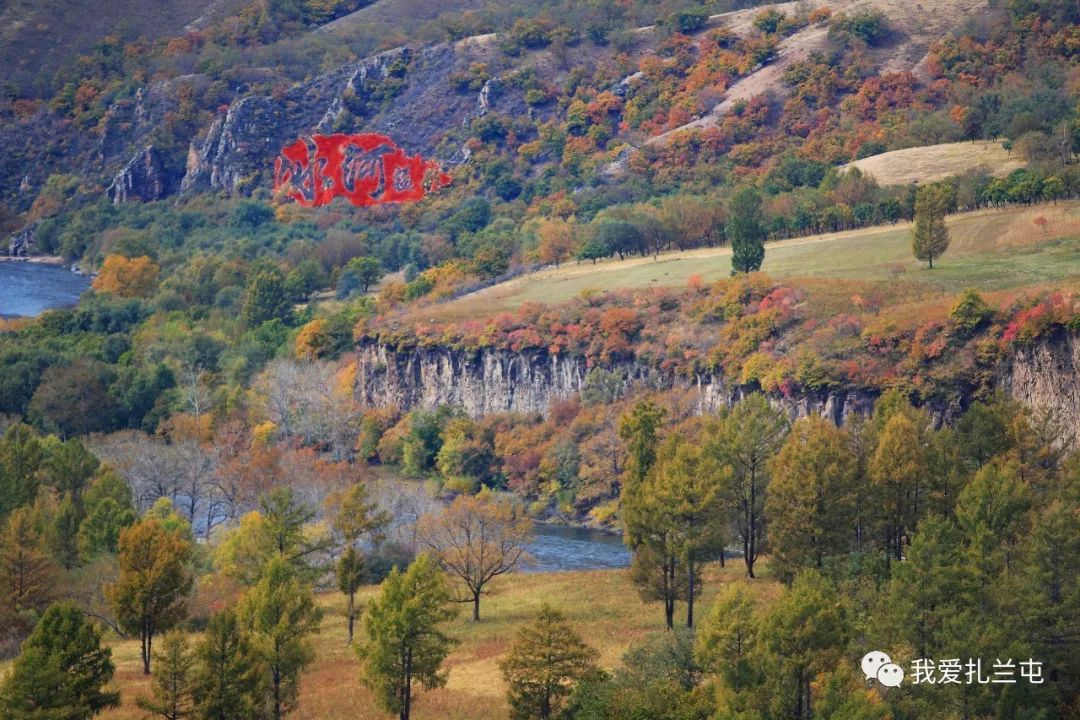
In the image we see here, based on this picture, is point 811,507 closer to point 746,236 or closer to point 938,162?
point 746,236

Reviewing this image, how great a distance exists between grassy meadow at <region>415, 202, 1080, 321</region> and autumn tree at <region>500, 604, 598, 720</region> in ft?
226

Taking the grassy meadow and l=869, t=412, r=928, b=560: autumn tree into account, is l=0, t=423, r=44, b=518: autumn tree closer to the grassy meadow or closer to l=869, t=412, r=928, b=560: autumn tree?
l=869, t=412, r=928, b=560: autumn tree

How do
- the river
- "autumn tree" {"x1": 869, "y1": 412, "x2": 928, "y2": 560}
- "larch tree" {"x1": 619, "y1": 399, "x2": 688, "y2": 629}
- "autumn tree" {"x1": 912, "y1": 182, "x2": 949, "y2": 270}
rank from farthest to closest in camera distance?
"autumn tree" {"x1": 912, "y1": 182, "x2": 949, "y2": 270} → the river → "autumn tree" {"x1": 869, "y1": 412, "x2": 928, "y2": 560} → "larch tree" {"x1": 619, "y1": 399, "x2": 688, "y2": 629}

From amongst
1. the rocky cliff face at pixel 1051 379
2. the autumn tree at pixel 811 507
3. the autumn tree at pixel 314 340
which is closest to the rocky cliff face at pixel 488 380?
the autumn tree at pixel 314 340

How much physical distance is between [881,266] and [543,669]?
85.4 m

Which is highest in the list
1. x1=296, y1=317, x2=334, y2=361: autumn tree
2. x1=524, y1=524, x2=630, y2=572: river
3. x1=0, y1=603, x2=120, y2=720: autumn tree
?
x1=296, y1=317, x2=334, y2=361: autumn tree

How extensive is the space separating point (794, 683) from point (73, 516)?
172 feet

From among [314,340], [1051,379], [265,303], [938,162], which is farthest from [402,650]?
[938,162]

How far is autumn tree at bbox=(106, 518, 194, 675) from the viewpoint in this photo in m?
81.2

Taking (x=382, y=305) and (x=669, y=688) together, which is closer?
(x=669, y=688)

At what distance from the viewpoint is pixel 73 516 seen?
101312 mm

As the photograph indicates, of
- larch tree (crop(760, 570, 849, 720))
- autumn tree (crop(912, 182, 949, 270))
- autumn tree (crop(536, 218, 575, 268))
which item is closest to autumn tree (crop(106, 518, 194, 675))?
larch tree (crop(760, 570, 849, 720))

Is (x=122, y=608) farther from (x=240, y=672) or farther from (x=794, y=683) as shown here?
(x=794, y=683)

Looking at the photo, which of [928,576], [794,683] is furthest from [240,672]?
[928,576]
